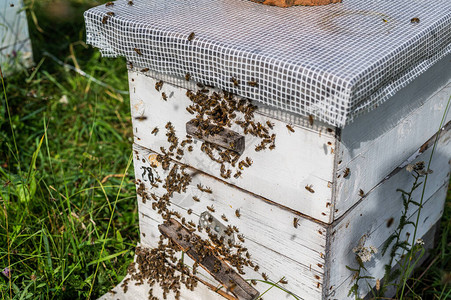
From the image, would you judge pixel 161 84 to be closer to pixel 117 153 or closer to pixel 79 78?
pixel 117 153

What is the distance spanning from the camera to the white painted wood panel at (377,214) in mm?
1787

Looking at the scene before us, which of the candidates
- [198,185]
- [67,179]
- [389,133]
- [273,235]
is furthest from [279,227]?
[67,179]

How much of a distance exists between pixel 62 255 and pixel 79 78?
6.98 feet

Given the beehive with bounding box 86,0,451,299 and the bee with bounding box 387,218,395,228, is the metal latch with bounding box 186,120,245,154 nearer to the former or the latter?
the beehive with bounding box 86,0,451,299

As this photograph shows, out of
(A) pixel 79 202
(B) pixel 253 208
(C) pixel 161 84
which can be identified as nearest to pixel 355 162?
(B) pixel 253 208

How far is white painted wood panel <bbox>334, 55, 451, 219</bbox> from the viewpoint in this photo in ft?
5.35

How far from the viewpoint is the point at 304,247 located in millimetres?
1777

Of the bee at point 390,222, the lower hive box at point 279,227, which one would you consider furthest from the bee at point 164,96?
the bee at point 390,222

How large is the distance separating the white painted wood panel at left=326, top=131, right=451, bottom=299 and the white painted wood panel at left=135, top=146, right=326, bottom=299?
53mm

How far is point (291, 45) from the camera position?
62.6 inches

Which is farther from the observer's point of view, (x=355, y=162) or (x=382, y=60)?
(x=355, y=162)

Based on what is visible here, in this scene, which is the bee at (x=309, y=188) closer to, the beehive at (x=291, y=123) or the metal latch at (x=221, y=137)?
the beehive at (x=291, y=123)

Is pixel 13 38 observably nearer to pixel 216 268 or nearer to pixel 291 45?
pixel 216 268

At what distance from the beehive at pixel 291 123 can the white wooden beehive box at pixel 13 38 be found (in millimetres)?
2348
